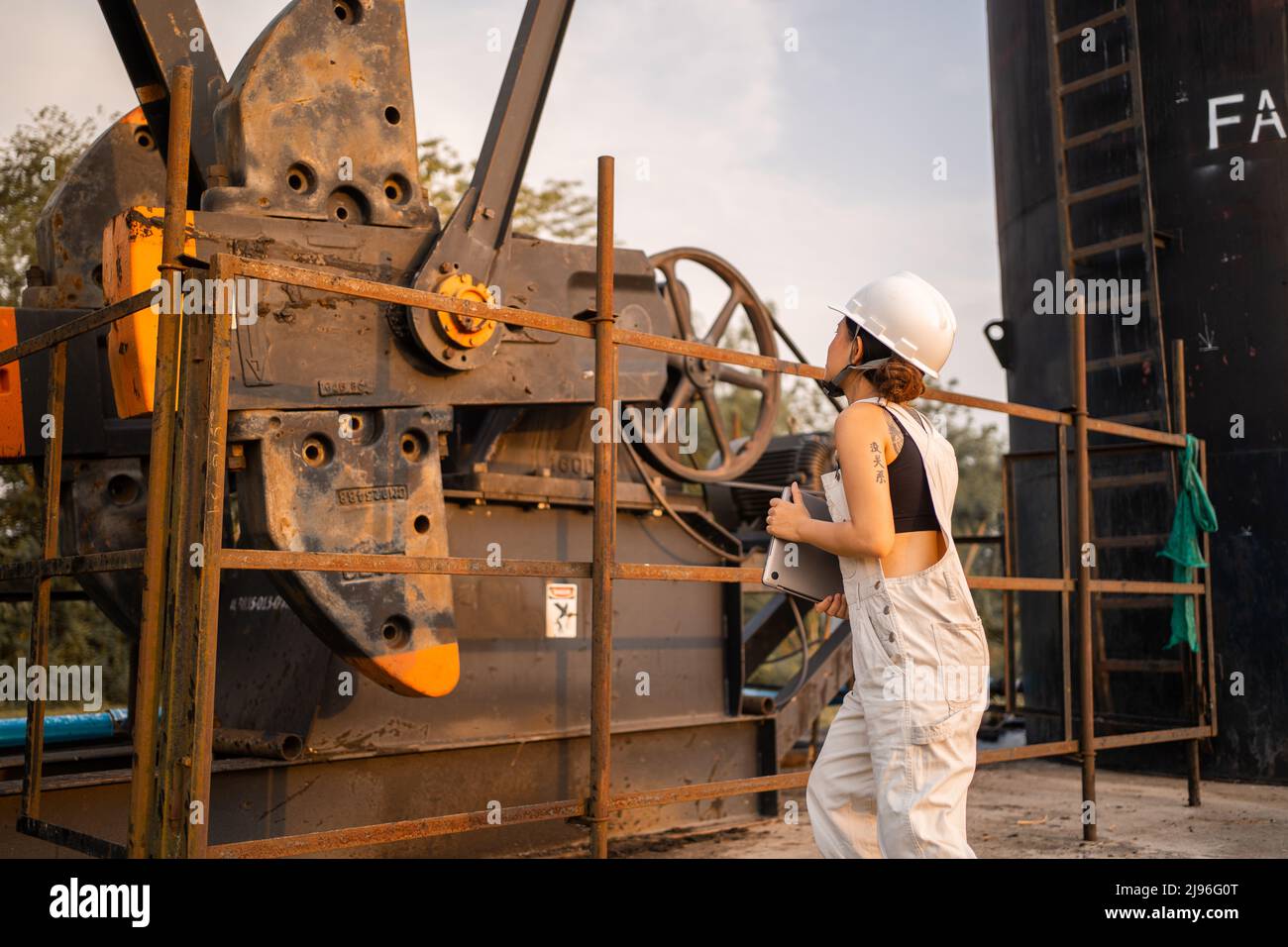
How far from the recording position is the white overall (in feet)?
8.43

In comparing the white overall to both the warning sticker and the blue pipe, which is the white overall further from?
the blue pipe

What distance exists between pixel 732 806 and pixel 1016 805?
1536 millimetres

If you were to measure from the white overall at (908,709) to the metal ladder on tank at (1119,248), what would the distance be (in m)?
4.92

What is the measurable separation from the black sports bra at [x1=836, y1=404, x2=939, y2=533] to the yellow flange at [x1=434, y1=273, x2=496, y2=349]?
2012 millimetres

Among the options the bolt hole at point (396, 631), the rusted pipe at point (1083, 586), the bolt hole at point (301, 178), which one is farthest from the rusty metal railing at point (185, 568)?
the rusted pipe at point (1083, 586)

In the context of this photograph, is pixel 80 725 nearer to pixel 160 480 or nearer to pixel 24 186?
pixel 160 480

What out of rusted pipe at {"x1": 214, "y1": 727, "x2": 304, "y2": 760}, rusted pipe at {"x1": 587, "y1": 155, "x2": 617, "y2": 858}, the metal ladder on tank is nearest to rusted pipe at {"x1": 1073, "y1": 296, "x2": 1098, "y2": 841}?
the metal ladder on tank

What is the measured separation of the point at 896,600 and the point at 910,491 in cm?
23

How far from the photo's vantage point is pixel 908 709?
260cm

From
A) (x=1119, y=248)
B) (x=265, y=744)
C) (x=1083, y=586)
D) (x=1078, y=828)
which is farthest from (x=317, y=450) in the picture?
(x=1119, y=248)

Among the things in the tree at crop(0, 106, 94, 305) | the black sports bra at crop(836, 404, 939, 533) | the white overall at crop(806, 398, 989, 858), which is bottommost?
the white overall at crop(806, 398, 989, 858)
